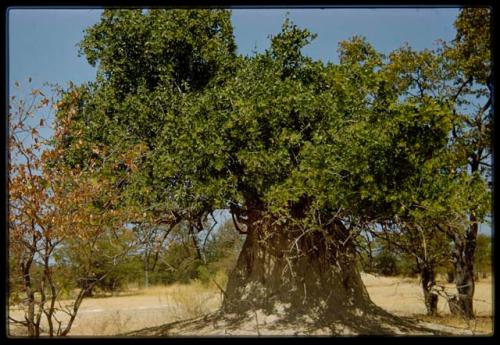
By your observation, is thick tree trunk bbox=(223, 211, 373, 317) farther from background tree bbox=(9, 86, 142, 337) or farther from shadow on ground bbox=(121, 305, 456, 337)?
background tree bbox=(9, 86, 142, 337)

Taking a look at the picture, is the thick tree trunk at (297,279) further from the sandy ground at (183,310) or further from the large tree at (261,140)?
the sandy ground at (183,310)

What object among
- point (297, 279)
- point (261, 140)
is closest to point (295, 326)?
point (297, 279)

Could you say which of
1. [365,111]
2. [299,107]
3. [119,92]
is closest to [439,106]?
[365,111]

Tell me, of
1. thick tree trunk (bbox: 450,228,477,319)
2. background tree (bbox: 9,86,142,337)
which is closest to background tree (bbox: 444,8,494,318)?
thick tree trunk (bbox: 450,228,477,319)

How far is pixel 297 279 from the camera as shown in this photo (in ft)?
21.9

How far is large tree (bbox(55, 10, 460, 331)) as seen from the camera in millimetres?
4996

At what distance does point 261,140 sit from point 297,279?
2.05 metres

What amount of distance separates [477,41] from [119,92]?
15.9 ft

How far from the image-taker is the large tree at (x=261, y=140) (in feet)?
16.4

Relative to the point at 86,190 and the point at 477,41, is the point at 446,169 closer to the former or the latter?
the point at 477,41

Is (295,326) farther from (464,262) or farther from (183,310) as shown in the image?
(464,262)

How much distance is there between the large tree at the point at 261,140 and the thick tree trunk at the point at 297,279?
2 cm

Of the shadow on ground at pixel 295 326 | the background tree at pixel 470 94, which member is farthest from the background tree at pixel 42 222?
the background tree at pixel 470 94

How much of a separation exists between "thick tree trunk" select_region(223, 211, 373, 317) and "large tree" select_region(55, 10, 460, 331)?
0.02 meters
